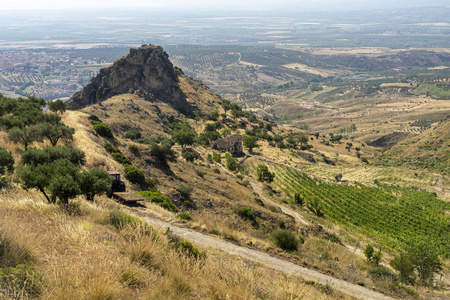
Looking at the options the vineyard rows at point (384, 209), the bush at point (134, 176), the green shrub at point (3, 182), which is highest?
the green shrub at point (3, 182)

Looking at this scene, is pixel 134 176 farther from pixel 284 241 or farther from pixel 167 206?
pixel 284 241

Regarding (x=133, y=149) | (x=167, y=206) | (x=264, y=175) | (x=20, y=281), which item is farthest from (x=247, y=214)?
(x=264, y=175)

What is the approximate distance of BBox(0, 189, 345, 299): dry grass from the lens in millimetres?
5934

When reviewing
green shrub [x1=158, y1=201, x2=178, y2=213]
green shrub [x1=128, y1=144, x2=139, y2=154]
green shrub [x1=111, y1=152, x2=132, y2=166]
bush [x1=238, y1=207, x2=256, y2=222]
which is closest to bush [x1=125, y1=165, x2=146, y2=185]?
green shrub [x1=111, y1=152, x2=132, y2=166]

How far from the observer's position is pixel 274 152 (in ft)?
308

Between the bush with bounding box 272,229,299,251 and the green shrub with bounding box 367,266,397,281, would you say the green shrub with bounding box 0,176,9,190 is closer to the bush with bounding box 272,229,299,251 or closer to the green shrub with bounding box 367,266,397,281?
the bush with bounding box 272,229,299,251

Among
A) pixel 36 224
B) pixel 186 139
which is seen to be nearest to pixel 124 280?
pixel 36 224

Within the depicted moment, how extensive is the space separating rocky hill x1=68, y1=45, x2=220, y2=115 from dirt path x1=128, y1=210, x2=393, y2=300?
324 feet

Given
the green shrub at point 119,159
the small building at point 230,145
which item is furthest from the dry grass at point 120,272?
the small building at point 230,145

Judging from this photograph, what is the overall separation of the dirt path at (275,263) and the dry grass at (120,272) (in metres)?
6.05

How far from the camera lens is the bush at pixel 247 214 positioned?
2769 cm

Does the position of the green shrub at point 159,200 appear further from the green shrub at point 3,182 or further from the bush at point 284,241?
the green shrub at point 3,182

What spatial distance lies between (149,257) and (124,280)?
4.54ft

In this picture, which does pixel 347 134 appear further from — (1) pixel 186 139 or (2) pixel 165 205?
(2) pixel 165 205
